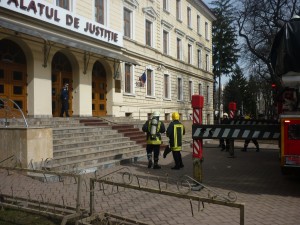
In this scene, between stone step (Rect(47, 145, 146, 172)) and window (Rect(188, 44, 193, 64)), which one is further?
window (Rect(188, 44, 193, 64))

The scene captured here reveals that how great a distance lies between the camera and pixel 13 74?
1510cm

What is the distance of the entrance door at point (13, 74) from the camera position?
14734 millimetres

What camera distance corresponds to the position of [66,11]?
647 inches

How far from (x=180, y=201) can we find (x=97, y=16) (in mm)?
15408

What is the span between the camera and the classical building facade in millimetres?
14984

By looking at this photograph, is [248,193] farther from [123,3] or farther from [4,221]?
[123,3]

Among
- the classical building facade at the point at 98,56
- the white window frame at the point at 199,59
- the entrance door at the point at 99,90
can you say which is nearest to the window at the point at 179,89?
the classical building facade at the point at 98,56

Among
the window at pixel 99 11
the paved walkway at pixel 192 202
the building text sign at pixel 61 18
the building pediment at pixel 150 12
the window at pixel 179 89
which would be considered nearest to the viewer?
the paved walkway at pixel 192 202

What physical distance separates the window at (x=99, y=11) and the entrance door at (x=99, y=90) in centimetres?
246

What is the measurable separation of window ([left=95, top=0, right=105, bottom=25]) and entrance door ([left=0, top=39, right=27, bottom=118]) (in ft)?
19.3

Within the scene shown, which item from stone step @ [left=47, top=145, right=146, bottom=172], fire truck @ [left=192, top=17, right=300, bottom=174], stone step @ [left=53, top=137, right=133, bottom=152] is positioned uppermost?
fire truck @ [left=192, top=17, right=300, bottom=174]

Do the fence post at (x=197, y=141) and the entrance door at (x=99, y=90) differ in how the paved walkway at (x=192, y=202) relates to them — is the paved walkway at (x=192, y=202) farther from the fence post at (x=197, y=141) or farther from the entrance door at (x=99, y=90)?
the entrance door at (x=99, y=90)

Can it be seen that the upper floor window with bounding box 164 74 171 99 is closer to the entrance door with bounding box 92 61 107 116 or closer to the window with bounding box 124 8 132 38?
the window with bounding box 124 8 132 38

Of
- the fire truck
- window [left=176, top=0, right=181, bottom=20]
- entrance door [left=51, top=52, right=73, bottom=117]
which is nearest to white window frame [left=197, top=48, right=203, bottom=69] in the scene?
window [left=176, top=0, right=181, bottom=20]
